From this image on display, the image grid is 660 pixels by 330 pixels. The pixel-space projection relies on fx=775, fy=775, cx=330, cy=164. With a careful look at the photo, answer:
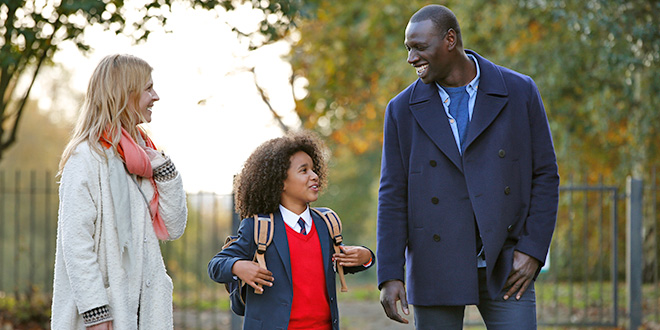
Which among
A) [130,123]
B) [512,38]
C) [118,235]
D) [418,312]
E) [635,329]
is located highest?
[512,38]

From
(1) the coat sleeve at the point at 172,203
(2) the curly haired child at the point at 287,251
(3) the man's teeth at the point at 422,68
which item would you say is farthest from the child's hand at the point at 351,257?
Answer: (3) the man's teeth at the point at 422,68

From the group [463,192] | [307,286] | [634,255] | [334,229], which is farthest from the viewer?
[634,255]

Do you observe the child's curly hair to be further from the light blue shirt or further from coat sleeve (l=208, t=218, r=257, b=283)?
the light blue shirt

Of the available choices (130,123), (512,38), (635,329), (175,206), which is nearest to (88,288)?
(175,206)

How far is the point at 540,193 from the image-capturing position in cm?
336

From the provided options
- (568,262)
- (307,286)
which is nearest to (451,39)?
(307,286)

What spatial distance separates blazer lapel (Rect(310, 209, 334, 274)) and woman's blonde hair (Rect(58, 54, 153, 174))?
92cm

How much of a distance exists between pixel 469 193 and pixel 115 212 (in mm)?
1501

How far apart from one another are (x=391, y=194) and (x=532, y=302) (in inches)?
30.5

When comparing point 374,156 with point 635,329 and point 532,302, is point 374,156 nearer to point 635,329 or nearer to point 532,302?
point 635,329

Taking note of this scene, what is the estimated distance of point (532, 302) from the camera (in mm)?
3371

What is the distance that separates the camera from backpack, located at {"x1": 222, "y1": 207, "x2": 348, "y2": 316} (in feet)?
11.3

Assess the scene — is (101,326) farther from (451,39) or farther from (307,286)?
(451,39)

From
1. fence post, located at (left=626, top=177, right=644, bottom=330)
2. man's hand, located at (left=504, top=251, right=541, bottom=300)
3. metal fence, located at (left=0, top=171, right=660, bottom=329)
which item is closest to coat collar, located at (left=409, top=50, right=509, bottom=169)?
man's hand, located at (left=504, top=251, right=541, bottom=300)
